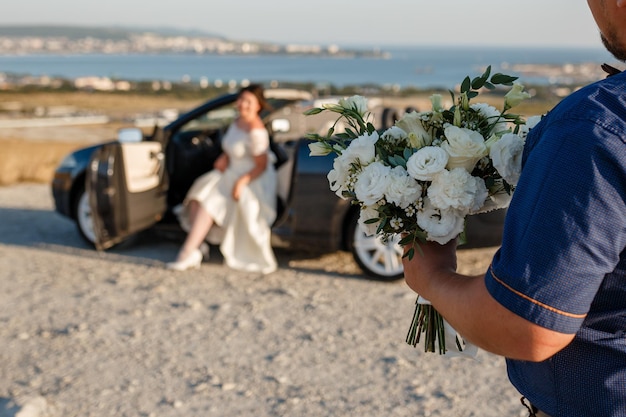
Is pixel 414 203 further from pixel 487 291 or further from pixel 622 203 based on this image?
pixel 622 203

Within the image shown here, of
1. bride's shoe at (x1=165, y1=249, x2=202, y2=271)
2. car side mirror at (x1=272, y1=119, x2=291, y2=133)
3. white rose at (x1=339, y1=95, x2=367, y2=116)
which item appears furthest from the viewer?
car side mirror at (x1=272, y1=119, x2=291, y2=133)

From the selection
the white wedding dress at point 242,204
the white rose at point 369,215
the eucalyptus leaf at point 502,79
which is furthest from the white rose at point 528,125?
the white wedding dress at point 242,204

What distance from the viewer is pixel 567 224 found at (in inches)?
49.1

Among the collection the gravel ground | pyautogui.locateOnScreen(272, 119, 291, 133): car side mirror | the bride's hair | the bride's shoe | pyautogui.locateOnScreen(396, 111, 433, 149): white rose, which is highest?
pyautogui.locateOnScreen(396, 111, 433, 149): white rose

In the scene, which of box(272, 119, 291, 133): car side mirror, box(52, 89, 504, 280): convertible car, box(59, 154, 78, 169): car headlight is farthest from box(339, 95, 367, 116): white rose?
box(59, 154, 78, 169): car headlight

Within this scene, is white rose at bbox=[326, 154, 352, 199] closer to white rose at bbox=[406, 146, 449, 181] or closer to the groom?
white rose at bbox=[406, 146, 449, 181]

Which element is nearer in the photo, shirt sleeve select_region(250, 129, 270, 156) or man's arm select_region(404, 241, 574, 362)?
man's arm select_region(404, 241, 574, 362)

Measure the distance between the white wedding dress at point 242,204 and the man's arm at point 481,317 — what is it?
5220mm

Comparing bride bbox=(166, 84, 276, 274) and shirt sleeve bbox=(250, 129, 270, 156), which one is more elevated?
shirt sleeve bbox=(250, 129, 270, 156)

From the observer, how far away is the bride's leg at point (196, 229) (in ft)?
22.6

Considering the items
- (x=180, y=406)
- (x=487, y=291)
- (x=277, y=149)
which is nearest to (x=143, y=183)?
(x=277, y=149)

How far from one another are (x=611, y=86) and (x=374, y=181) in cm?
54

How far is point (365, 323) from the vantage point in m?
5.46

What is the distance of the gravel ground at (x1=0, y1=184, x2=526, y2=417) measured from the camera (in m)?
4.14
